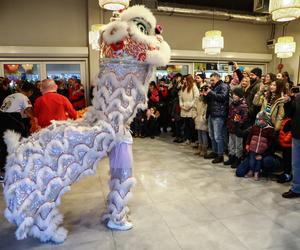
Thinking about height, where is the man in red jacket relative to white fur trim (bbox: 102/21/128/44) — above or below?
below

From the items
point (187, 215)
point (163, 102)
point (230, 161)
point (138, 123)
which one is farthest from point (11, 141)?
point (163, 102)

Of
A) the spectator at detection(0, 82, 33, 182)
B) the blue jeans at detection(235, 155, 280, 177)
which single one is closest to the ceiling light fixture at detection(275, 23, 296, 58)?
the blue jeans at detection(235, 155, 280, 177)

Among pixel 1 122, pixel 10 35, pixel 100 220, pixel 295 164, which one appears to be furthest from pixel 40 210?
pixel 10 35

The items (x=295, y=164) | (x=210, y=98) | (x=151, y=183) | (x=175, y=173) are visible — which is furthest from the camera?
(x=210, y=98)

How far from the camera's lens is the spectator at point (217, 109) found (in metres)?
4.22

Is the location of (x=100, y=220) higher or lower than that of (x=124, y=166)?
lower

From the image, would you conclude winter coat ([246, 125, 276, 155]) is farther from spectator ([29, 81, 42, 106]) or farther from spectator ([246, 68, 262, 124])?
spectator ([29, 81, 42, 106])

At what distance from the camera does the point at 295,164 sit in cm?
312

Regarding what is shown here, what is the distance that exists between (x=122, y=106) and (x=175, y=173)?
196 centimetres

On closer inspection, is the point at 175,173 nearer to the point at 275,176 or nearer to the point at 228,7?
the point at 275,176

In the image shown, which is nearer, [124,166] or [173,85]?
[124,166]

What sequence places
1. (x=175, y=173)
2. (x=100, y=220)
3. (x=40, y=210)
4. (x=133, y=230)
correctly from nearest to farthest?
(x=40, y=210), (x=133, y=230), (x=100, y=220), (x=175, y=173)

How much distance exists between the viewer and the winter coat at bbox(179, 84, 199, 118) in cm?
532

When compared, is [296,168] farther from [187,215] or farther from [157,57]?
[157,57]
